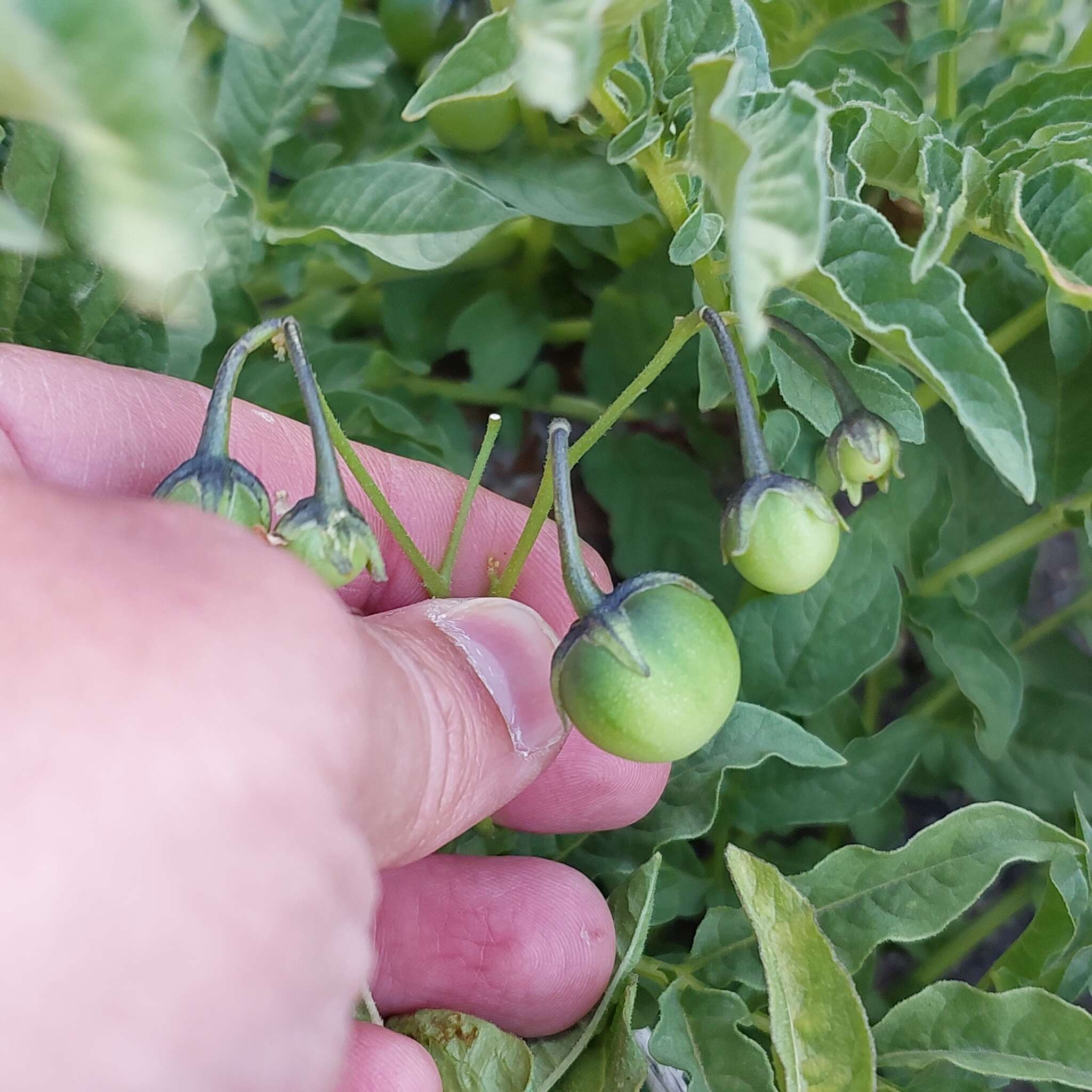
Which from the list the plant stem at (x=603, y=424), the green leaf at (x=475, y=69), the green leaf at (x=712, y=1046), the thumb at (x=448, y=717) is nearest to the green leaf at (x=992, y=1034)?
the green leaf at (x=712, y=1046)

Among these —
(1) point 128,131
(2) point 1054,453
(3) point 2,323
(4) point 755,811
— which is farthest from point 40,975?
(2) point 1054,453

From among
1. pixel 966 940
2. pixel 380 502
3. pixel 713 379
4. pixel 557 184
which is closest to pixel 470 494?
pixel 380 502

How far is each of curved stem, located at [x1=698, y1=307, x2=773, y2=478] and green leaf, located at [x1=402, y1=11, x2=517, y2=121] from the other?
0.18 metres

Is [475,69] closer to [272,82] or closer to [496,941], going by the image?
[272,82]

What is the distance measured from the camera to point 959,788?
3.95ft

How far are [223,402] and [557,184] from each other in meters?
0.39

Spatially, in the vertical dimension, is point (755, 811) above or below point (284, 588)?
below

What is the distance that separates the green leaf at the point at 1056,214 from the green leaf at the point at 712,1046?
1.71 ft

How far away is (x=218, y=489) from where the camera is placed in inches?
21.5

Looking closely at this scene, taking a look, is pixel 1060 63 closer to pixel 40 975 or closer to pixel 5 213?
pixel 5 213

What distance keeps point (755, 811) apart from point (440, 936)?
32 cm

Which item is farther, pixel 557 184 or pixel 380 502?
pixel 557 184

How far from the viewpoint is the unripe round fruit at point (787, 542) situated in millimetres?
568

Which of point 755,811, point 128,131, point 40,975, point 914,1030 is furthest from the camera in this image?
point 755,811
